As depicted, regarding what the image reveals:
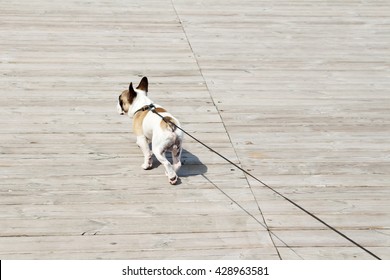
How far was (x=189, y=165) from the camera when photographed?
5508 mm

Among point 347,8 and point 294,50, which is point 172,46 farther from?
point 347,8

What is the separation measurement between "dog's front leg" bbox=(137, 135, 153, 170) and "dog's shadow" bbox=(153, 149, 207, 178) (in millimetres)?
100

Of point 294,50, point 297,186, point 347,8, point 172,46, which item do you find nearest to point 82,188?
point 297,186

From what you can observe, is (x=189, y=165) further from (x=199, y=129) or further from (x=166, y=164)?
(x=199, y=129)

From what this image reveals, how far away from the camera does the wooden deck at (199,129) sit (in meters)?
4.65

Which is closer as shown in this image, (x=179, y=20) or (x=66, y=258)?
(x=66, y=258)

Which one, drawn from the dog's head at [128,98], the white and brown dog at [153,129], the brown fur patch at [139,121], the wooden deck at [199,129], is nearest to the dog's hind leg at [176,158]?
the white and brown dog at [153,129]

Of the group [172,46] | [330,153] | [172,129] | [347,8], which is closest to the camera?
[172,129]

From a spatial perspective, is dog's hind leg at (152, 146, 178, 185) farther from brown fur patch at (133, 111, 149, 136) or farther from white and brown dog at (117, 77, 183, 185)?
brown fur patch at (133, 111, 149, 136)

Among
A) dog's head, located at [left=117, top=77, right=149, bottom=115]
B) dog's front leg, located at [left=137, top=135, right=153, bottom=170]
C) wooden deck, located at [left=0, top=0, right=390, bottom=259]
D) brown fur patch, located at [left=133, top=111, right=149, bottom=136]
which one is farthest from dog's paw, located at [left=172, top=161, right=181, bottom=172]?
dog's head, located at [left=117, top=77, right=149, bottom=115]

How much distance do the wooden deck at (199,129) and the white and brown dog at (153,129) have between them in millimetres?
170

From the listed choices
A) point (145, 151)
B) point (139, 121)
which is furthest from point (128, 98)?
point (145, 151)

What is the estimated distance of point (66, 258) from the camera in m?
4.34
